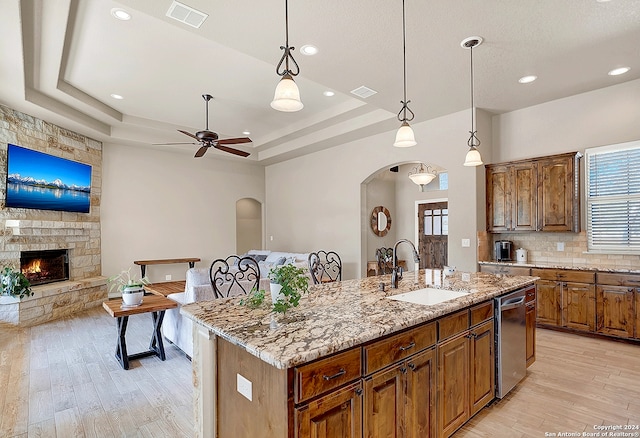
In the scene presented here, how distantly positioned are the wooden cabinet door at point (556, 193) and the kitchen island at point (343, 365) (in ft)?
8.99

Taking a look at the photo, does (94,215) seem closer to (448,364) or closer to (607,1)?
(448,364)

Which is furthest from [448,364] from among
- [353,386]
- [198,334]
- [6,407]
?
[6,407]

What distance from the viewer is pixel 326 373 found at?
1.45 m

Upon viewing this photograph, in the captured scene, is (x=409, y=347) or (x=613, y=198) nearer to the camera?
(x=409, y=347)

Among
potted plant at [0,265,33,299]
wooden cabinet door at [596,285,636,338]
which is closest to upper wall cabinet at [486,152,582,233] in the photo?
wooden cabinet door at [596,285,636,338]

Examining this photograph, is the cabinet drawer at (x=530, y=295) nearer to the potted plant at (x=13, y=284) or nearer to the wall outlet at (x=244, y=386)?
the wall outlet at (x=244, y=386)

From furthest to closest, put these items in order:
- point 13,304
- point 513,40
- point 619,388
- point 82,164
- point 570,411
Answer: point 82,164
point 13,304
point 513,40
point 619,388
point 570,411

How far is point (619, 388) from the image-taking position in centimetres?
294

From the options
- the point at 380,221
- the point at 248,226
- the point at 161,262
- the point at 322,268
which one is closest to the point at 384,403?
the point at 322,268

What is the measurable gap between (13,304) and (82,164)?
2.67 metres

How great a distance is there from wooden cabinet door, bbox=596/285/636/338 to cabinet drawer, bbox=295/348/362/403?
404cm

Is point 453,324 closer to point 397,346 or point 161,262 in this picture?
point 397,346

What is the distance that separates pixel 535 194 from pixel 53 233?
7.63 m

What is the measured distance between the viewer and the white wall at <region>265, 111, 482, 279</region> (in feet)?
16.9
